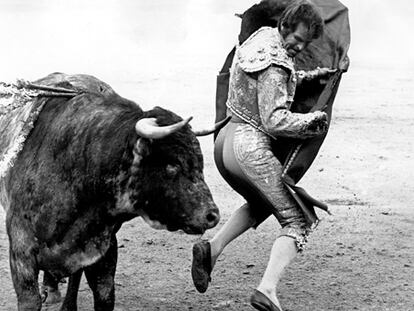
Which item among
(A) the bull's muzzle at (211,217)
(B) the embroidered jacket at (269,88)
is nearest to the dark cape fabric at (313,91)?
(B) the embroidered jacket at (269,88)

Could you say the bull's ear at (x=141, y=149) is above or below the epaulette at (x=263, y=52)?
below

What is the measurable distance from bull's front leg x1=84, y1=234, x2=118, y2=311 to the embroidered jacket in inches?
39.7

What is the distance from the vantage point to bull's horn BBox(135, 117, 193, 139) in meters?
4.38

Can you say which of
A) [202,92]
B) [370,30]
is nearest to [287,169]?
[202,92]

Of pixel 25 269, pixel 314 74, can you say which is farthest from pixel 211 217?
pixel 314 74

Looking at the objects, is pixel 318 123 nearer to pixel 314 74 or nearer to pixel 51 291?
pixel 314 74

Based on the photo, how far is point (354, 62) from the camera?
62.6 ft

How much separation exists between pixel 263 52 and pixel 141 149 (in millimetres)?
1019

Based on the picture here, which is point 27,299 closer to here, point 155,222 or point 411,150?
point 155,222

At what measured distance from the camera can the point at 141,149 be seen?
4.54m

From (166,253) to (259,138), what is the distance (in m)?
1.93

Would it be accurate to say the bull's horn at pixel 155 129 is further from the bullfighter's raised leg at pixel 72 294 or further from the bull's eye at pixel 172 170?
the bullfighter's raised leg at pixel 72 294

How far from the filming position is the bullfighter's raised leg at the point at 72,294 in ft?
18.0

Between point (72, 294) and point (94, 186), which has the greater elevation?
point (94, 186)
